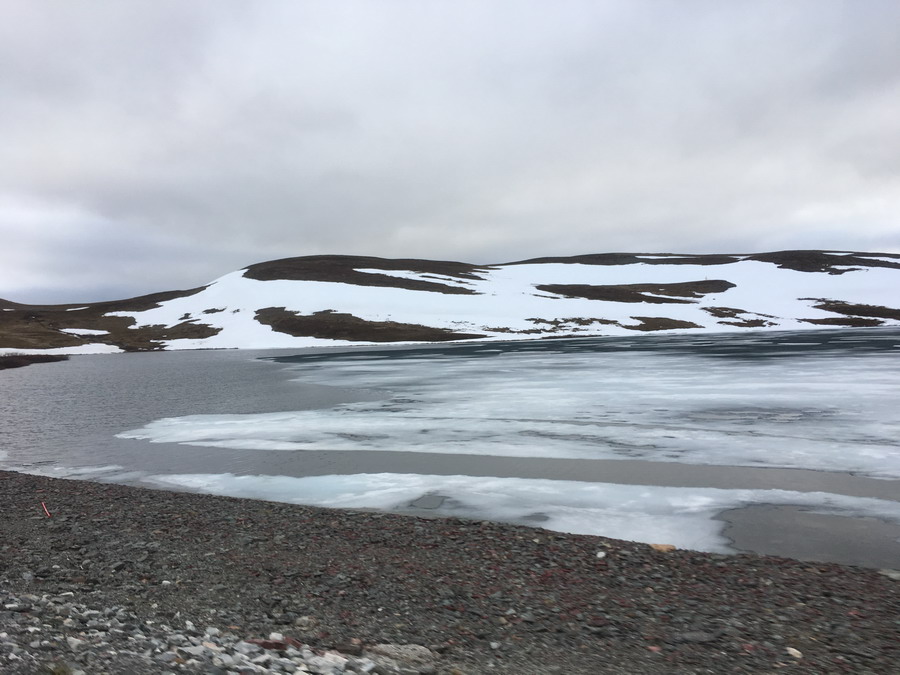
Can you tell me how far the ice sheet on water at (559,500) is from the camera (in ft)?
29.6

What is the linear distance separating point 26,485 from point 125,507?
3.41 m

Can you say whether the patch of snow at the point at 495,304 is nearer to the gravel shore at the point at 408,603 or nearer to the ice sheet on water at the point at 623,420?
the ice sheet on water at the point at 623,420

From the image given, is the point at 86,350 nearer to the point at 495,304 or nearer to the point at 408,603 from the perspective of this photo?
the point at 495,304

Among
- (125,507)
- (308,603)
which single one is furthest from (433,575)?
(125,507)

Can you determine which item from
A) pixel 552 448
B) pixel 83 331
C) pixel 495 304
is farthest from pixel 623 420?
pixel 83 331

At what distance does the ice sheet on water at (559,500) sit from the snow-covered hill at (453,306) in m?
62.5

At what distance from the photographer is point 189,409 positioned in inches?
919

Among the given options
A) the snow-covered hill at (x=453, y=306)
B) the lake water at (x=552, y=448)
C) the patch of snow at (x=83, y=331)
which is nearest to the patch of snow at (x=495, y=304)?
the snow-covered hill at (x=453, y=306)

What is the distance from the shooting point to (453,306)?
94.1m

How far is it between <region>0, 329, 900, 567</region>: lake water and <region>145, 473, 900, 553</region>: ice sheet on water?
0.05 meters

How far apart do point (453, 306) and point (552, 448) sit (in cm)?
8011

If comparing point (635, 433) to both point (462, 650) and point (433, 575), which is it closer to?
point (433, 575)

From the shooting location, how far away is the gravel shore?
17.0 feet

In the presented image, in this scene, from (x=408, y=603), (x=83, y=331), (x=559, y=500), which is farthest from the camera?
(x=83, y=331)
